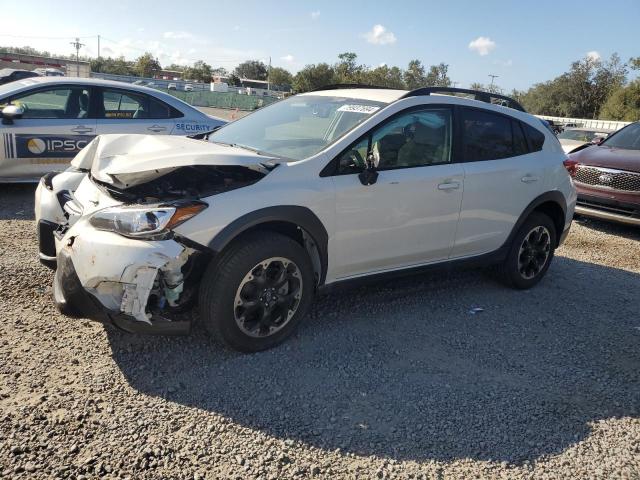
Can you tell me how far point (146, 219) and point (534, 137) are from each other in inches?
149

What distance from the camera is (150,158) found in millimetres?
3424

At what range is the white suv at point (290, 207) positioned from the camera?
121 inches

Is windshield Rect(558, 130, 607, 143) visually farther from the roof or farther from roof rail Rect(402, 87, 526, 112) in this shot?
the roof

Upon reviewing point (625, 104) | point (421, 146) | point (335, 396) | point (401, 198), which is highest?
point (625, 104)

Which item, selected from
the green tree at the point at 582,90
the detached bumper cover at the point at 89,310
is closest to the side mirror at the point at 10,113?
the detached bumper cover at the point at 89,310


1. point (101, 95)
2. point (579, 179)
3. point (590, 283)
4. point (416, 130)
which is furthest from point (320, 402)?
point (579, 179)

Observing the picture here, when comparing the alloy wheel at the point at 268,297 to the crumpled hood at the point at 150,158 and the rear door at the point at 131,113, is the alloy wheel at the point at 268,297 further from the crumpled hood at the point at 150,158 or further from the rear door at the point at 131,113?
the rear door at the point at 131,113

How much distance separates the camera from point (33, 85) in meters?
7.07

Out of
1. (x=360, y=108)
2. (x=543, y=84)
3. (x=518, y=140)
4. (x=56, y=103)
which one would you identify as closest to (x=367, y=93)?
(x=360, y=108)

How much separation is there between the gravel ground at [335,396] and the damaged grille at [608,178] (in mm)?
3878

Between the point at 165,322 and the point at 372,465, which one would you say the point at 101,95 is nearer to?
the point at 165,322

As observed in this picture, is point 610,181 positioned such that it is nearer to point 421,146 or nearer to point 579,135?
point 421,146

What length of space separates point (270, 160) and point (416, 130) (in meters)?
1.30

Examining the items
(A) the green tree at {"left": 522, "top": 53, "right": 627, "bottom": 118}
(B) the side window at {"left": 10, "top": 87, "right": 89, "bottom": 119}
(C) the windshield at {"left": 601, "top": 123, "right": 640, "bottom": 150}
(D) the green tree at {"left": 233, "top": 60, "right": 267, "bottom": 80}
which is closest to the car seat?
(B) the side window at {"left": 10, "top": 87, "right": 89, "bottom": 119}
